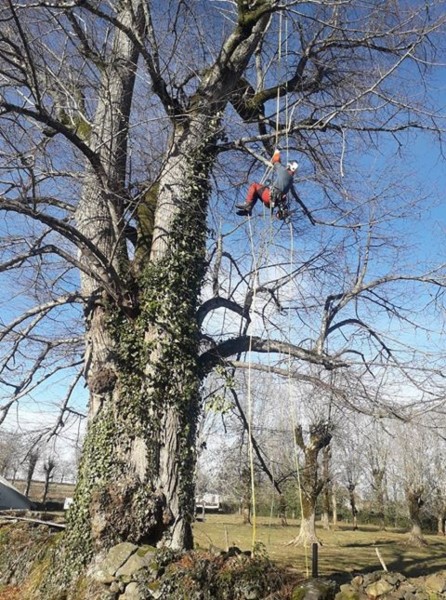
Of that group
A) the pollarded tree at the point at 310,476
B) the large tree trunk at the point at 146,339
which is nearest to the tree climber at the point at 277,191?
the large tree trunk at the point at 146,339

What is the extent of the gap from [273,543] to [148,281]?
47.7ft

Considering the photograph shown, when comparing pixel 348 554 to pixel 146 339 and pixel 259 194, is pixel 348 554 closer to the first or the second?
pixel 146 339

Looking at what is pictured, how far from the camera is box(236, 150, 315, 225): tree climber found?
548cm

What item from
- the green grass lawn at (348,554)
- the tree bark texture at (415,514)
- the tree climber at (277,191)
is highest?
the tree climber at (277,191)

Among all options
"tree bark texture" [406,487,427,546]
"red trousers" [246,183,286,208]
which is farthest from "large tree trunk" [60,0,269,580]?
"tree bark texture" [406,487,427,546]

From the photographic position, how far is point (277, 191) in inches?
219

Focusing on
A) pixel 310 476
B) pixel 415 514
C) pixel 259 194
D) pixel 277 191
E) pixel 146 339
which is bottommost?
pixel 415 514

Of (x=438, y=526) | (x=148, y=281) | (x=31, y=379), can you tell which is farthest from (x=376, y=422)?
(x=438, y=526)

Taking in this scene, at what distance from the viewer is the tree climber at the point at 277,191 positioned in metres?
5.48

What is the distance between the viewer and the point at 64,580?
521 centimetres

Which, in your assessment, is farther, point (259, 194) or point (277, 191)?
point (259, 194)

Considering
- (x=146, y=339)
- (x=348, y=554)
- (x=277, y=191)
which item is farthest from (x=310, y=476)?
(x=277, y=191)

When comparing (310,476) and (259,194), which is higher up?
(259,194)

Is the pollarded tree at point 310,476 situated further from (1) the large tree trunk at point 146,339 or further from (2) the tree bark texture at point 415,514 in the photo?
(1) the large tree trunk at point 146,339
